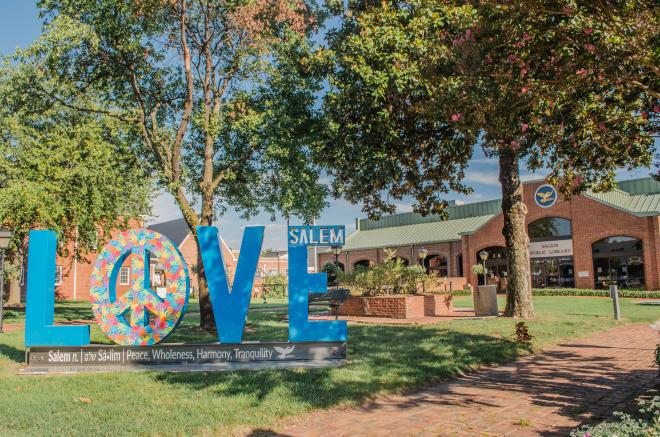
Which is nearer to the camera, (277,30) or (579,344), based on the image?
(579,344)

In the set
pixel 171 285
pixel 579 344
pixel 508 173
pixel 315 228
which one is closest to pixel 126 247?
→ pixel 171 285

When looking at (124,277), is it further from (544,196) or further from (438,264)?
(544,196)

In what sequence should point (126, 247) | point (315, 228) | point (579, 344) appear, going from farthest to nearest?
point (579, 344)
point (126, 247)
point (315, 228)

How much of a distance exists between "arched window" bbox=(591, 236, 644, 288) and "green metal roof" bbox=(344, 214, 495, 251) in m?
9.03

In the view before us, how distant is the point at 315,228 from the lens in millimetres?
8805


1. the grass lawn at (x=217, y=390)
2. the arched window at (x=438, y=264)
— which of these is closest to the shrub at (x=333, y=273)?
the grass lawn at (x=217, y=390)

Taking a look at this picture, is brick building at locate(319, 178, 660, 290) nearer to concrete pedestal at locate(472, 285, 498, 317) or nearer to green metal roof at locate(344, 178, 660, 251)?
green metal roof at locate(344, 178, 660, 251)

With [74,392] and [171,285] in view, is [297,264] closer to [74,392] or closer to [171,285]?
[171,285]

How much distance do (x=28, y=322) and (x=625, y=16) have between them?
422 inches

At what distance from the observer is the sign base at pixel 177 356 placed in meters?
8.91

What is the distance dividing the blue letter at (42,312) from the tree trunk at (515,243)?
11.4 meters

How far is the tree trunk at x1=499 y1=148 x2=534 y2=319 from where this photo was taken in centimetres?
1494

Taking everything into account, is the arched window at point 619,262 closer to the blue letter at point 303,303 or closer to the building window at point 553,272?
the building window at point 553,272

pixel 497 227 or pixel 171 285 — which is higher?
pixel 497 227
